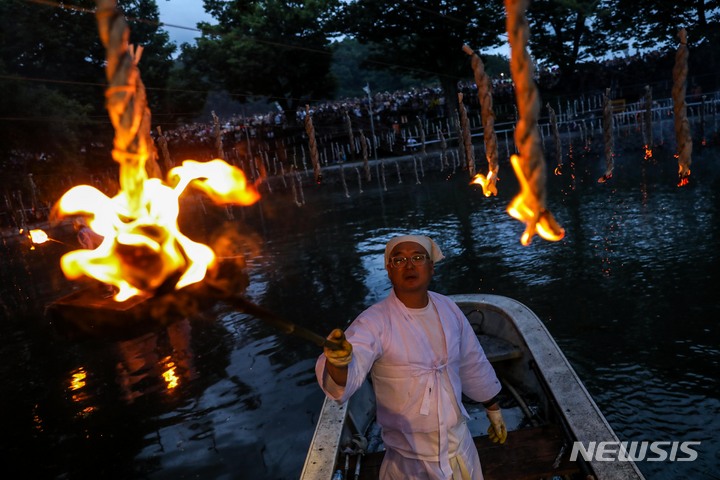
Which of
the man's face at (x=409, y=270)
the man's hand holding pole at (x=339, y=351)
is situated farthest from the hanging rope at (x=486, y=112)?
the man's hand holding pole at (x=339, y=351)

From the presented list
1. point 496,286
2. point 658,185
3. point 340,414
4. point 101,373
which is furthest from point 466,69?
point 340,414

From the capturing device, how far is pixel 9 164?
91.1 ft

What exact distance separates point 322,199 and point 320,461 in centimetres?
2523

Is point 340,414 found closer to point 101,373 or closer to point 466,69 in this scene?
point 101,373

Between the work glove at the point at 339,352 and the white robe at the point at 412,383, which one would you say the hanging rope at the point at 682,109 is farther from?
the work glove at the point at 339,352

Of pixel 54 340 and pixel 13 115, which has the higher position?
pixel 13 115

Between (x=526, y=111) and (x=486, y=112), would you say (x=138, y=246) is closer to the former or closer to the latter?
(x=526, y=111)

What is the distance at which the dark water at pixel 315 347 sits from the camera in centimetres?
643

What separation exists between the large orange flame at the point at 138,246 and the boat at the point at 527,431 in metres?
2.36

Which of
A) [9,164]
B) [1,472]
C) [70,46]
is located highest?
[70,46]

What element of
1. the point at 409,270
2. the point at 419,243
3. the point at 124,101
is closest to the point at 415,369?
the point at 409,270

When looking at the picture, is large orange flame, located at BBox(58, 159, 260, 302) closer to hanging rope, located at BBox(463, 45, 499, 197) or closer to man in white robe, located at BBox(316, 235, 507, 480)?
man in white robe, located at BBox(316, 235, 507, 480)

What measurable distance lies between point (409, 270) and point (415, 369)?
64cm

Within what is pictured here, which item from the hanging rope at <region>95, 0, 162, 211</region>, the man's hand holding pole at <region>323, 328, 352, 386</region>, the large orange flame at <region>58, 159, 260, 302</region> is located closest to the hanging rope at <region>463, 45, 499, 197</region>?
the man's hand holding pole at <region>323, 328, 352, 386</region>
